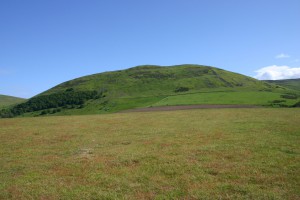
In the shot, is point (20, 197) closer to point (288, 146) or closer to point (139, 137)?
point (139, 137)

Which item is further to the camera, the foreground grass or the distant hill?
the distant hill

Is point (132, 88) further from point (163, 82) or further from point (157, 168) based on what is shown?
point (157, 168)

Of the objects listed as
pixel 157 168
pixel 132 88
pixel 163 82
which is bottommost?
pixel 157 168

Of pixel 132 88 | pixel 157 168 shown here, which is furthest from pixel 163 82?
pixel 157 168

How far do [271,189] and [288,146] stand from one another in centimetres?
818

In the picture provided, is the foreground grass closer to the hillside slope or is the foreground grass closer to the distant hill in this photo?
the distant hill

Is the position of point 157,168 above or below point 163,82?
below

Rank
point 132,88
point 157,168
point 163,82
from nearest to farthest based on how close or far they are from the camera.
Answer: point 157,168
point 132,88
point 163,82

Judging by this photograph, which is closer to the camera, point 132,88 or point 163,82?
point 132,88

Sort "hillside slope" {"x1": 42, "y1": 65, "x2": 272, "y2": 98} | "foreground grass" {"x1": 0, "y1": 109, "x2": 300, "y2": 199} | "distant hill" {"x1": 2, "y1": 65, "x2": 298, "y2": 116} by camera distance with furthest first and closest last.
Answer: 1. "hillside slope" {"x1": 42, "y1": 65, "x2": 272, "y2": 98}
2. "distant hill" {"x1": 2, "y1": 65, "x2": 298, "y2": 116}
3. "foreground grass" {"x1": 0, "y1": 109, "x2": 300, "y2": 199}

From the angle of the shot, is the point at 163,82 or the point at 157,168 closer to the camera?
the point at 157,168

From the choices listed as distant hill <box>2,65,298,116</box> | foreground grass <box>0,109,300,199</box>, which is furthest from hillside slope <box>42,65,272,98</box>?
foreground grass <box>0,109,300,199</box>

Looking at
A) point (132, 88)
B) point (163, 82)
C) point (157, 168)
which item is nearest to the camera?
point (157, 168)

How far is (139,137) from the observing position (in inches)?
915
